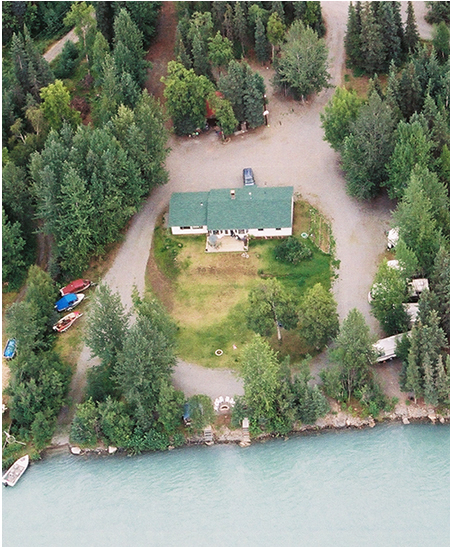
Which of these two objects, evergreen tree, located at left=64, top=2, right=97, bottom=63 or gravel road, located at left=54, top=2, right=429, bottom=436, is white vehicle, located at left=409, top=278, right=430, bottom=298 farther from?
evergreen tree, located at left=64, top=2, right=97, bottom=63

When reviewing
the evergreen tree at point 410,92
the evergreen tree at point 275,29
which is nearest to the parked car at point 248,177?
the evergreen tree at point 410,92

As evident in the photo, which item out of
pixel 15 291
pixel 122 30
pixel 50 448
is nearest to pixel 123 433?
pixel 50 448

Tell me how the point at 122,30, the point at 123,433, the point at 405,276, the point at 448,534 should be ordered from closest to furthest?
1. the point at 448,534
2. the point at 123,433
3. the point at 405,276
4. the point at 122,30

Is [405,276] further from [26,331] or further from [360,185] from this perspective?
[26,331]

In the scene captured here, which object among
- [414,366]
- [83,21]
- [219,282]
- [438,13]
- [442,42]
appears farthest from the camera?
[83,21]

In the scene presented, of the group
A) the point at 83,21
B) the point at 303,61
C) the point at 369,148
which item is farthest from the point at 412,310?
the point at 83,21

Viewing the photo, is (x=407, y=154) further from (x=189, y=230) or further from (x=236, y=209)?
(x=189, y=230)

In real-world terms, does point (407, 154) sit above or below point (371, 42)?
below

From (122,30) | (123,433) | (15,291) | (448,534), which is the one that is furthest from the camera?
(122,30)
